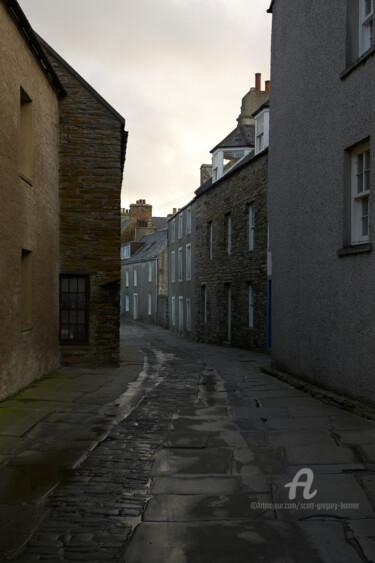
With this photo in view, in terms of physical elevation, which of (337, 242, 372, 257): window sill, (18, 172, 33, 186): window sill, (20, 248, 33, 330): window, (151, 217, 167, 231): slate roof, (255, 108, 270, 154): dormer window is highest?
(151, 217, 167, 231): slate roof

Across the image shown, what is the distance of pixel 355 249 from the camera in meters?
8.72

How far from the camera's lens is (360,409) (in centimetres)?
820

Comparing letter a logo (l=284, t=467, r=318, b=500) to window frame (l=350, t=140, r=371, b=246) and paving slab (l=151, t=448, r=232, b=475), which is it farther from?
window frame (l=350, t=140, r=371, b=246)

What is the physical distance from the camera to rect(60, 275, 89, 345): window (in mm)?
15023

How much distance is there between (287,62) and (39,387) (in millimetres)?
8425

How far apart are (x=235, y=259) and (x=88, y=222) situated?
10.2 meters

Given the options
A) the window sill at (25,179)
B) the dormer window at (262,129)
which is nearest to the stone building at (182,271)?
the dormer window at (262,129)

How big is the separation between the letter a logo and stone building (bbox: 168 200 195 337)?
2583 cm

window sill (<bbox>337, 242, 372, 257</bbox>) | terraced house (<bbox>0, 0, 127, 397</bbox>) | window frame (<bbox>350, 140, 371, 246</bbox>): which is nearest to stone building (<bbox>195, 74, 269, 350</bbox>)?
terraced house (<bbox>0, 0, 127, 397</bbox>)

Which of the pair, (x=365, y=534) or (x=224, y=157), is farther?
(x=224, y=157)

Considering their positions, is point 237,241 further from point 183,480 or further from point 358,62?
point 183,480

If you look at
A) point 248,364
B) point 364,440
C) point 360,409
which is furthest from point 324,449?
point 248,364

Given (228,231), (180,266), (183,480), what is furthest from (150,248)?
(183,480)

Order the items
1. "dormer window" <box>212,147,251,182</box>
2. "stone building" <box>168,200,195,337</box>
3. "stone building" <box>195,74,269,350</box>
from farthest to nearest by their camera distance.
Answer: "stone building" <box>168,200,195,337</box> < "dormer window" <box>212,147,251,182</box> < "stone building" <box>195,74,269,350</box>
